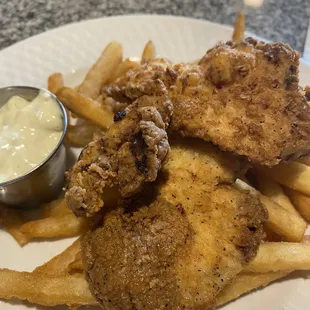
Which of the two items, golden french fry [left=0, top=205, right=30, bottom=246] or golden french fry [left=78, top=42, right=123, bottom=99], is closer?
golden french fry [left=0, top=205, right=30, bottom=246]

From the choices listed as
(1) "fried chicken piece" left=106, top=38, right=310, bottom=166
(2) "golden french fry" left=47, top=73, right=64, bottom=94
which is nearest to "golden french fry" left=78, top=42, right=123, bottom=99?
(2) "golden french fry" left=47, top=73, right=64, bottom=94

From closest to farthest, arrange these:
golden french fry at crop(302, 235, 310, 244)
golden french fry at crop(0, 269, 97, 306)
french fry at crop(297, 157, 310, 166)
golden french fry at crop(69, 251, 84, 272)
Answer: golden french fry at crop(0, 269, 97, 306) < golden french fry at crop(69, 251, 84, 272) < golden french fry at crop(302, 235, 310, 244) < french fry at crop(297, 157, 310, 166)

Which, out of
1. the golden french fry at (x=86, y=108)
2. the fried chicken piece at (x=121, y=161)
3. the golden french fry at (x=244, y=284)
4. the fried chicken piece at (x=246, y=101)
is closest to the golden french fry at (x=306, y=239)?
the golden french fry at (x=244, y=284)

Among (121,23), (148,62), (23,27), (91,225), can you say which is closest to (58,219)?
(91,225)

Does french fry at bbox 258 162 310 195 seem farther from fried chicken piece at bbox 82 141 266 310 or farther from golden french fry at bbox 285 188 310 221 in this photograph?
fried chicken piece at bbox 82 141 266 310

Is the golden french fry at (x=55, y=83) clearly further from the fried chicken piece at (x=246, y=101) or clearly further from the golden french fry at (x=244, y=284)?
the golden french fry at (x=244, y=284)

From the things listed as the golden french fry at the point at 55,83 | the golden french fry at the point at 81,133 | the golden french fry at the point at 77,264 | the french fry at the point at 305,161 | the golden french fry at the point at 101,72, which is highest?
the golden french fry at the point at 101,72
